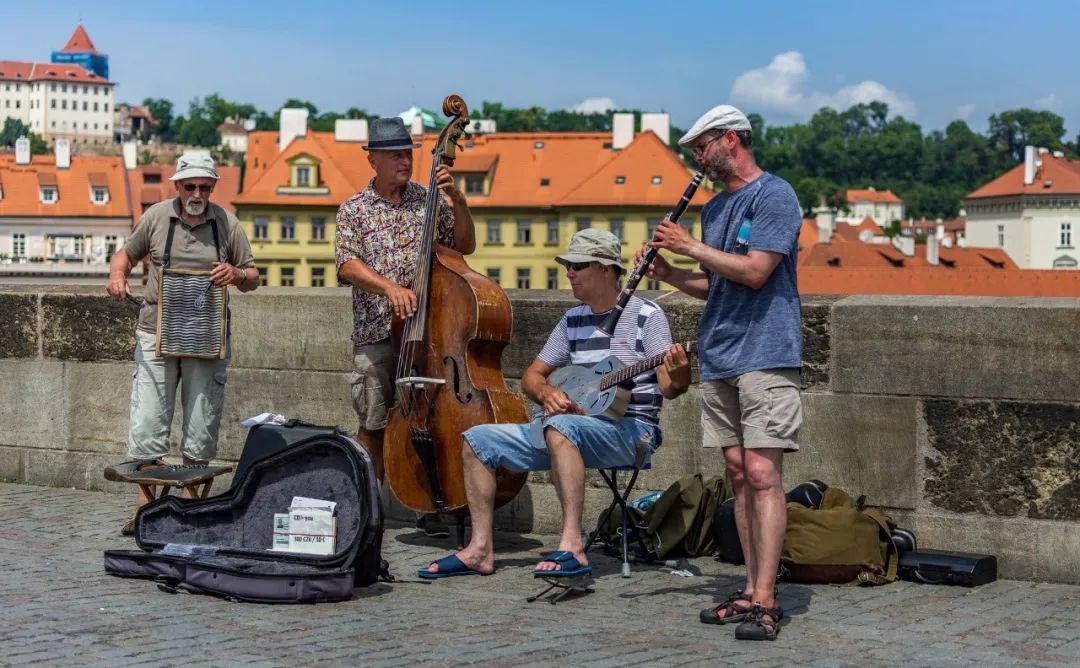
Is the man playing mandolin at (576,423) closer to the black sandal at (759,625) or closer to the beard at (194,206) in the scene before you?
the black sandal at (759,625)

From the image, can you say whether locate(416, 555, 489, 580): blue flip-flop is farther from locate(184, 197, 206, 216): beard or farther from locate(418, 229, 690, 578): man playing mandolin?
locate(184, 197, 206, 216): beard

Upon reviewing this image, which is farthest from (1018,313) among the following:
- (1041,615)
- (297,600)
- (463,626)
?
(297,600)

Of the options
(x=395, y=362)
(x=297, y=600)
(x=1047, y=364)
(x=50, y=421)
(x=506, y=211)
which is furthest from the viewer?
(x=506, y=211)

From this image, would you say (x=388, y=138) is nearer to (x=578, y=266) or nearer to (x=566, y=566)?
(x=578, y=266)

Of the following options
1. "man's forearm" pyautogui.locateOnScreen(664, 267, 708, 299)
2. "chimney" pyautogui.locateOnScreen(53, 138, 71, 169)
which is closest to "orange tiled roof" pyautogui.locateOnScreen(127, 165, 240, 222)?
"chimney" pyautogui.locateOnScreen(53, 138, 71, 169)

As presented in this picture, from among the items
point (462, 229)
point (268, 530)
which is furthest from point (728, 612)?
point (462, 229)

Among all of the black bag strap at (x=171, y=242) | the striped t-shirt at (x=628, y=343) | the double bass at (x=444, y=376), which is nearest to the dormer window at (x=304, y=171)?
the black bag strap at (x=171, y=242)

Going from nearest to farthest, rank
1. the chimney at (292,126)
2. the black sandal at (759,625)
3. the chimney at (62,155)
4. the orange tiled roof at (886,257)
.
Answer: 1. the black sandal at (759,625)
2. the chimney at (292,126)
3. the orange tiled roof at (886,257)
4. the chimney at (62,155)

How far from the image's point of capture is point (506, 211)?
76.5 meters

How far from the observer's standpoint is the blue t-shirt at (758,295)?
572 centimetres

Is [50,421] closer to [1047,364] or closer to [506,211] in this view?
[1047,364]

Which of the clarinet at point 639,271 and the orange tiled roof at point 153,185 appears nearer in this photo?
the clarinet at point 639,271

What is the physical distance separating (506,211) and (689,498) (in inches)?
2746

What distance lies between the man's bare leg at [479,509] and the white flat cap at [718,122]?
5.32ft
